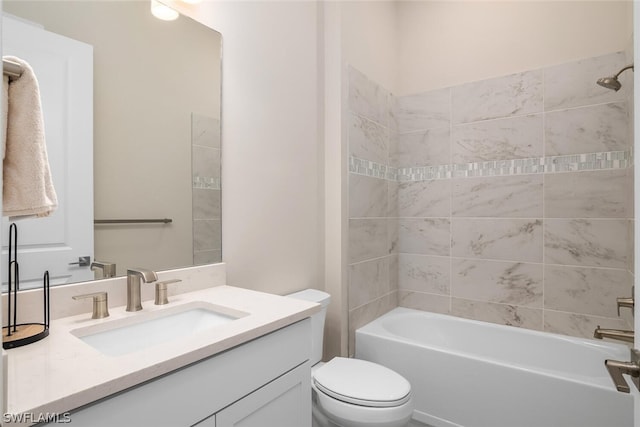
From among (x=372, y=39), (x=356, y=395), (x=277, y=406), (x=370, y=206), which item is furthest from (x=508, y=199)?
(x=277, y=406)

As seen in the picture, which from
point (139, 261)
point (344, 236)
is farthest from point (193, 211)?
point (344, 236)

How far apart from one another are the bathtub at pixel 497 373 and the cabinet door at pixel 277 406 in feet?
3.28

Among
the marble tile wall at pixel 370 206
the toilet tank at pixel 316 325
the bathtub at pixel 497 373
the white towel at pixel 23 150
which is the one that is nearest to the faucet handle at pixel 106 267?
the white towel at pixel 23 150

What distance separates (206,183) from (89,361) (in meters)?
0.88

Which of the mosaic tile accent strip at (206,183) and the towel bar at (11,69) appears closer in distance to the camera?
the towel bar at (11,69)

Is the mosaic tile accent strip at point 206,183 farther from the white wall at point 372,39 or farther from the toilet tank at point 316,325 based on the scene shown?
the white wall at point 372,39

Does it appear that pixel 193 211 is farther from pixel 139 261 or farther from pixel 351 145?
pixel 351 145

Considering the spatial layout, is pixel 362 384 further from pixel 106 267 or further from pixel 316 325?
pixel 106 267

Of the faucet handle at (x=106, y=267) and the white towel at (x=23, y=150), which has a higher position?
the white towel at (x=23, y=150)

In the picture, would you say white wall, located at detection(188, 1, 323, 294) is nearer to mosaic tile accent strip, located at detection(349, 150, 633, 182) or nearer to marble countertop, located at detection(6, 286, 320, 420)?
mosaic tile accent strip, located at detection(349, 150, 633, 182)

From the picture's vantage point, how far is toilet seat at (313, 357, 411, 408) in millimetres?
1484

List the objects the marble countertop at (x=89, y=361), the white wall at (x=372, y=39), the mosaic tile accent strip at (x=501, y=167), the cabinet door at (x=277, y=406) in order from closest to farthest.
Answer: the marble countertop at (x=89, y=361), the cabinet door at (x=277, y=406), the mosaic tile accent strip at (x=501, y=167), the white wall at (x=372, y=39)

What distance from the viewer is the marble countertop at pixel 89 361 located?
0.64 m

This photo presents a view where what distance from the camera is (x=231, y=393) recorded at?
931 mm
